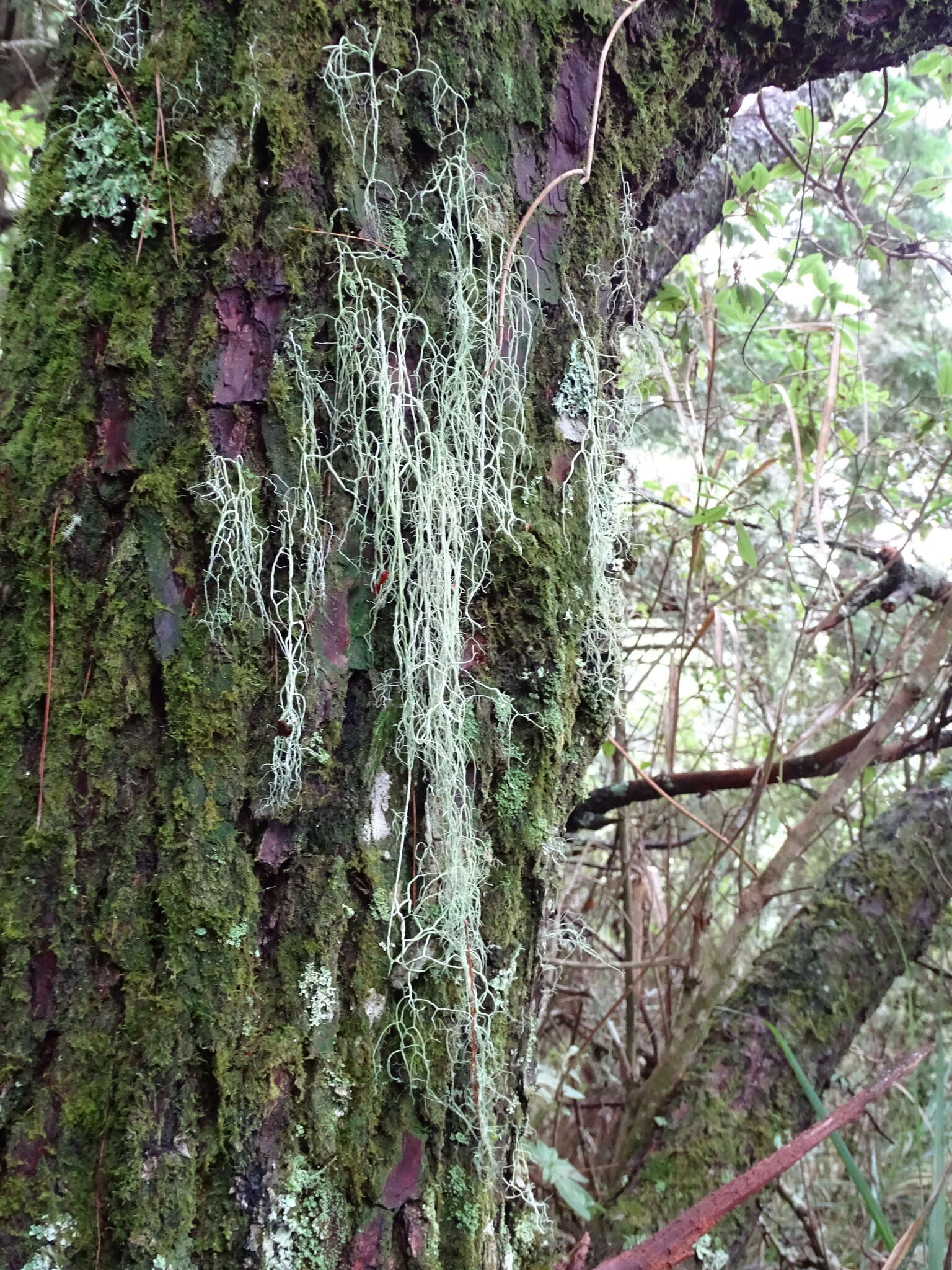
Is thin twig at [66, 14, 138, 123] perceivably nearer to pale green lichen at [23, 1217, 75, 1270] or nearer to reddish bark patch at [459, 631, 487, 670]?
reddish bark patch at [459, 631, 487, 670]

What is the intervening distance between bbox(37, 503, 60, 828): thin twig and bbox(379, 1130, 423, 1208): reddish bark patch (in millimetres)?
410

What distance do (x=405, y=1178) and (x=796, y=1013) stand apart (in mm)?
811

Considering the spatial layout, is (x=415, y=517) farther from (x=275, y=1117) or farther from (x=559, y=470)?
(x=275, y=1117)

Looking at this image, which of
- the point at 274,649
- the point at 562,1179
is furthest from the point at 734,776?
the point at 274,649

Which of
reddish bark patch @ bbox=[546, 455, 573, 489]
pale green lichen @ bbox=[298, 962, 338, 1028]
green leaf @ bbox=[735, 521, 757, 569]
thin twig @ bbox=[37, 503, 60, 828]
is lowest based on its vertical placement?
pale green lichen @ bbox=[298, 962, 338, 1028]

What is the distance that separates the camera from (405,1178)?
2.26ft

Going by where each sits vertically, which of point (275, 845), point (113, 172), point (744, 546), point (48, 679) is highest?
point (744, 546)

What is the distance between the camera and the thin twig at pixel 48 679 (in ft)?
2.15

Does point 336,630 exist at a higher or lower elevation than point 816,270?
lower

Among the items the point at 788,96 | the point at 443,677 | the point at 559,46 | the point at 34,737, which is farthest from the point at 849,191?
the point at 34,737

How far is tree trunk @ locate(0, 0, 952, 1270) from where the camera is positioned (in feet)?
2.08

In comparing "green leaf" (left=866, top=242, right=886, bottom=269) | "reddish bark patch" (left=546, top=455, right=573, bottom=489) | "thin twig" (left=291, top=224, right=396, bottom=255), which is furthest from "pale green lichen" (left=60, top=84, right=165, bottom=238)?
"green leaf" (left=866, top=242, right=886, bottom=269)

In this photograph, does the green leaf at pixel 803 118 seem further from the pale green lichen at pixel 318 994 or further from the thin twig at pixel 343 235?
the pale green lichen at pixel 318 994

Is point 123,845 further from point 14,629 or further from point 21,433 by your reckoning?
point 21,433
